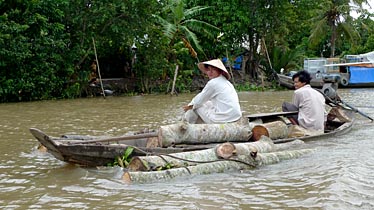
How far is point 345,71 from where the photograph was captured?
Result: 2652 centimetres

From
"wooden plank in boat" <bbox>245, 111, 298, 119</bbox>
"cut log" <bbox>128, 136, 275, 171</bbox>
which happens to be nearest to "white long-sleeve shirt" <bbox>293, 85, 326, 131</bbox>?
"wooden plank in boat" <bbox>245, 111, 298, 119</bbox>

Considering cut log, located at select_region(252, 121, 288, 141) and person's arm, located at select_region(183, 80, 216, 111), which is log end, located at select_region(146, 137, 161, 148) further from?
cut log, located at select_region(252, 121, 288, 141)

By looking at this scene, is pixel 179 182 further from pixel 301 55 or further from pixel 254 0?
pixel 301 55

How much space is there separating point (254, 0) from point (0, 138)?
62.7 ft

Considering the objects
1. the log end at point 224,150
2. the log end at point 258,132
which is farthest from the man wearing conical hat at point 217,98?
the log end at point 224,150

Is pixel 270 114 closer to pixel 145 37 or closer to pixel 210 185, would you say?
pixel 210 185

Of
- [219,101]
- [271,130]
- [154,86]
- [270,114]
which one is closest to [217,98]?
[219,101]

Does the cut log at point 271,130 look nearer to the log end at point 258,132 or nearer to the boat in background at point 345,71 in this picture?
the log end at point 258,132

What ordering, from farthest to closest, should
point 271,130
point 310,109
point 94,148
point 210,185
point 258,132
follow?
point 310,109 < point 271,130 < point 258,132 < point 94,148 < point 210,185

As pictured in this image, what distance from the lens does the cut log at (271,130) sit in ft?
24.0

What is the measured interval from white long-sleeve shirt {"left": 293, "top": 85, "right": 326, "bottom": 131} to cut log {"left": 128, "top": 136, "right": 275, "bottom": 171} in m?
1.82

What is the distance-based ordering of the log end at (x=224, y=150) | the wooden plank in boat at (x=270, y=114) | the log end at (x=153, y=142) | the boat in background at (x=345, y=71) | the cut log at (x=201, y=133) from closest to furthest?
the log end at (x=224, y=150), the cut log at (x=201, y=133), the log end at (x=153, y=142), the wooden plank in boat at (x=270, y=114), the boat in background at (x=345, y=71)

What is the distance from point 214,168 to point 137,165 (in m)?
0.93

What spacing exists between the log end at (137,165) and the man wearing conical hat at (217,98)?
1756mm
